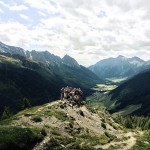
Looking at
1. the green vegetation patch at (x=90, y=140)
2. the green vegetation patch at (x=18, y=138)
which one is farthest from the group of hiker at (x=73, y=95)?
the green vegetation patch at (x=18, y=138)

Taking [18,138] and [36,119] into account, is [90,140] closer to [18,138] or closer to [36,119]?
[36,119]

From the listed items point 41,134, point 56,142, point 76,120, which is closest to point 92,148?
point 56,142

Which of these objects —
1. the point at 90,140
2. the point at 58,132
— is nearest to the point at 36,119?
the point at 58,132

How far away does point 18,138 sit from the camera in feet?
191

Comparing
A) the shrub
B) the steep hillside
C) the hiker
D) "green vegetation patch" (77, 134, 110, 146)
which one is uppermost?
the hiker

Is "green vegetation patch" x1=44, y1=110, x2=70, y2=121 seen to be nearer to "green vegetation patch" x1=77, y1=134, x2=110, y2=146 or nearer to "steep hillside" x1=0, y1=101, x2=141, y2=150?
"steep hillside" x1=0, y1=101, x2=141, y2=150

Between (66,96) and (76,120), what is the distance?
A: 2247cm

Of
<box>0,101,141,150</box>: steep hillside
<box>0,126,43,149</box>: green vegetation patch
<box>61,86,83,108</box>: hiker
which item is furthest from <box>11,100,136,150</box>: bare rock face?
<box>61,86,83,108</box>: hiker

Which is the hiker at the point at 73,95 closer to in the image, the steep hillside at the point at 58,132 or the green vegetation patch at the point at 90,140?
the steep hillside at the point at 58,132

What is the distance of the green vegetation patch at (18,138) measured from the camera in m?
56.0

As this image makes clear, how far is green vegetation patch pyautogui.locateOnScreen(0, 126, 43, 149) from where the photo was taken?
56.0m

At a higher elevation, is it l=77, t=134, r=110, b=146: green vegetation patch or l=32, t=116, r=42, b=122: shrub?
l=32, t=116, r=42, b=122: shrub

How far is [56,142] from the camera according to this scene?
201 feet

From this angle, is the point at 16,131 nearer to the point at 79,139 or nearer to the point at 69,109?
the point at 79,139
